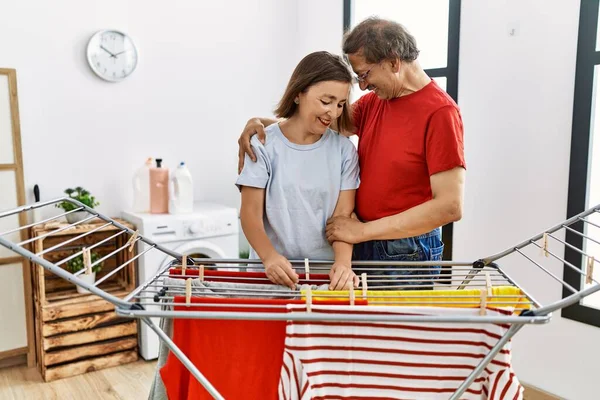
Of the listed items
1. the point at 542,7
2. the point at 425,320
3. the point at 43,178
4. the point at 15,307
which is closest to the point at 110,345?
the point at 15,307

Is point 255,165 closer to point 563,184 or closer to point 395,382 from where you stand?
point 395,382

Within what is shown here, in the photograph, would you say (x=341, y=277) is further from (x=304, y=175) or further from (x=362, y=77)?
(x=362, y=77)

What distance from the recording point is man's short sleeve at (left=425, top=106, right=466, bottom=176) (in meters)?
1.43

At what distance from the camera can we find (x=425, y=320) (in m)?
1.03

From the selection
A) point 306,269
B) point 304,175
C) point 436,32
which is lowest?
point 306,269

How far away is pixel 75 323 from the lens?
9.49 feet

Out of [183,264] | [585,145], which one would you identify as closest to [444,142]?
[183,264]

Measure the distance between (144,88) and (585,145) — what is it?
97.3 inches

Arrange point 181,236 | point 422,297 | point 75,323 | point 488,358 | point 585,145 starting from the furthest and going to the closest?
point 181,236 → point 75,323 → point 585,145 → point 422,297 → point 488,358

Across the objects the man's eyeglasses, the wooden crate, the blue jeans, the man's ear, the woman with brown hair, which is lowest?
the wooden crate

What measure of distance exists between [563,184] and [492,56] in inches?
27.9

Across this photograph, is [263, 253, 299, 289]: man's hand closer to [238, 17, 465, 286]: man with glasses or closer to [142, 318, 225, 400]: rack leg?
[238, 17, 465, 286]: man with glasses

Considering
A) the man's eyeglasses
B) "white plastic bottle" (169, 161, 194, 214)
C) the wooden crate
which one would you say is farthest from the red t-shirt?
"white plastic bottle" (169, 161, 194, 214)

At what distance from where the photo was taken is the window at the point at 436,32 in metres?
2.81
